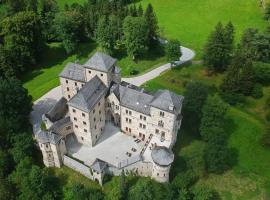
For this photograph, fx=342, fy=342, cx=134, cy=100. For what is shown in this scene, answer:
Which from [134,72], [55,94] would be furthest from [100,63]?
[134,72]

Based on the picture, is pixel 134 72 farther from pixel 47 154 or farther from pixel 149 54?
pixel 47 154

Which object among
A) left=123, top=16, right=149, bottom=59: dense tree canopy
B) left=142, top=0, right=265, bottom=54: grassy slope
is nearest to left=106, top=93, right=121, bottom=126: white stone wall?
left=123, top=16, right=149, bottom=59: dense tree canopy

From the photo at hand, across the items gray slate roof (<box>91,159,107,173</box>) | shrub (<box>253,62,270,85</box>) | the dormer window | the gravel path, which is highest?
shrub (<box>253,62,270,85</box>)

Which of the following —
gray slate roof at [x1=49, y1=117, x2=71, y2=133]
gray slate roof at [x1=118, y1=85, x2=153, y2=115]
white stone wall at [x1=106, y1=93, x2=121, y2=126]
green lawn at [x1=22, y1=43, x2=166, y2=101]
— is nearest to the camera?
gray slate roof at [x1=49, y1=117, x2=71, y2=133]

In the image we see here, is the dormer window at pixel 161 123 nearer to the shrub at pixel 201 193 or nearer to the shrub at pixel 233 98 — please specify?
the shrub at pixel 201 193

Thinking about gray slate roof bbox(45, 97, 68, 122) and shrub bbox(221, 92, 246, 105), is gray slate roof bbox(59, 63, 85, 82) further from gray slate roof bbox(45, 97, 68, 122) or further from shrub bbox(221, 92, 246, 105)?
shrub bbox(221, 92, 246, 105)

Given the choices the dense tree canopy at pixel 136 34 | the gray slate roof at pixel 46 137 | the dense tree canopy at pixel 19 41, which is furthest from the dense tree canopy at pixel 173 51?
the gray slate roof at pixel 46 137

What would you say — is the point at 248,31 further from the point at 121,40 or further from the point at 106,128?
the point at 106,128
